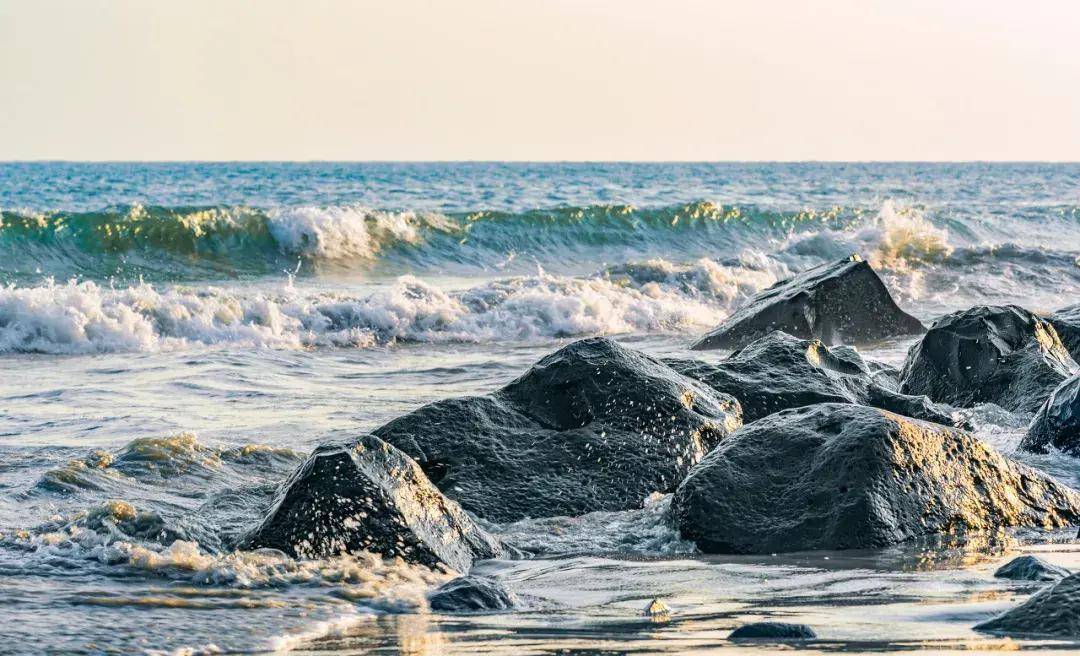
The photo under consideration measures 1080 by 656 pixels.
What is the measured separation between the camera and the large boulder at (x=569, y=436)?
6.35m

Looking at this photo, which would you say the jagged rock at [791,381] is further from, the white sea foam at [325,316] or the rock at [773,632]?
the white sea foam at [325,316]

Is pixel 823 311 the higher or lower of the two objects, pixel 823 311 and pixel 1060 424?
the higher

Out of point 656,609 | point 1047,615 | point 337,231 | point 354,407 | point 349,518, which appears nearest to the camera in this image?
point 1047,615

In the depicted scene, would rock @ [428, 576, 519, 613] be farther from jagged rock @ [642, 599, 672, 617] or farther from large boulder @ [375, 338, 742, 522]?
large boulder @ [375, 338, 742, 522]

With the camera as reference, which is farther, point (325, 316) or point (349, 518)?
point (325, 316)

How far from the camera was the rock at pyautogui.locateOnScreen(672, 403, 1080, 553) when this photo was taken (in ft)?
18.0

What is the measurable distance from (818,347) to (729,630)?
4.12 meters

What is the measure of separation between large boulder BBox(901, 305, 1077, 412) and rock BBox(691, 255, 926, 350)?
8.72ft

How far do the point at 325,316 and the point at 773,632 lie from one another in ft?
37.8

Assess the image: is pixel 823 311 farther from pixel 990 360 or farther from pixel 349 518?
pixel 349 518

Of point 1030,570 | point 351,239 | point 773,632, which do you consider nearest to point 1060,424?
point 1030,570

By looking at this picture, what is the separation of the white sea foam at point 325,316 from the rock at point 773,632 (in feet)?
33.5

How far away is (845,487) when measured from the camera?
5.52m

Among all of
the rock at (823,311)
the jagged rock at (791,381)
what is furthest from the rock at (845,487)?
the rock at (823,311)
